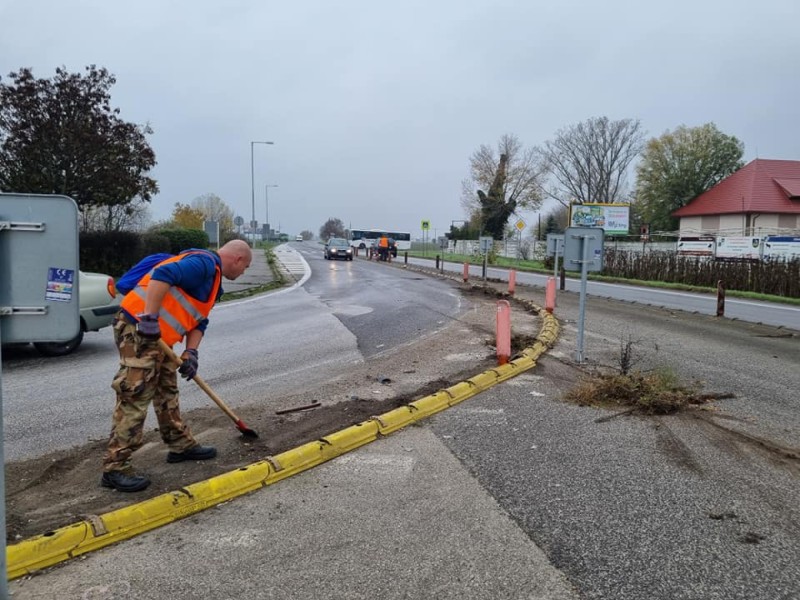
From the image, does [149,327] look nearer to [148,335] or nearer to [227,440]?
[148,335]

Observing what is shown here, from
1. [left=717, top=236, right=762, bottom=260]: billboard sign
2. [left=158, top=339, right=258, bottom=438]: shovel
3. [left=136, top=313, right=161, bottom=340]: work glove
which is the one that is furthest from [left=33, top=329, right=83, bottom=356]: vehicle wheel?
[left=717, top=236, right=762, bottom=260]: billboard sign

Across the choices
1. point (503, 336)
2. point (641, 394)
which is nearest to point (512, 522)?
point (641, 394)

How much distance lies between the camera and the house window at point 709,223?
50375 mm

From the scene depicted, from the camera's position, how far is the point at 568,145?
71.6 meters

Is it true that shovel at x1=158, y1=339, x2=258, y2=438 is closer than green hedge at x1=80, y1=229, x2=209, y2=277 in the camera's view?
Yes

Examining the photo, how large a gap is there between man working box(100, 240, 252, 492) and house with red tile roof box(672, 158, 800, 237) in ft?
153

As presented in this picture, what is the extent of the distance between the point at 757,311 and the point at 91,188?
1904 centimetres

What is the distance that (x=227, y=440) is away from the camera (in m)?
4.72

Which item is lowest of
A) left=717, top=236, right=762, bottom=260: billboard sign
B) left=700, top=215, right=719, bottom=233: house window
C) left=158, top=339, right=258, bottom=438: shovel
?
left=158, top=339, right=258, bottom=438: shovel

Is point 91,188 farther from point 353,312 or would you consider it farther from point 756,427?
point 756,427

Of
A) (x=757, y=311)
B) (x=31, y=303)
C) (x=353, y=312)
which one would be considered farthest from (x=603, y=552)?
(x=757, y=311)

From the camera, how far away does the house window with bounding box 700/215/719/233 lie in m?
50.4

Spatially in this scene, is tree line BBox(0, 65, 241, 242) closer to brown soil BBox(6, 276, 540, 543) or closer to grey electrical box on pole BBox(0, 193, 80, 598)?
brown soil BBox(6, 276, 540, 543)

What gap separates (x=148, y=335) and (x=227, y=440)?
1475 mm
